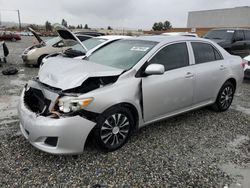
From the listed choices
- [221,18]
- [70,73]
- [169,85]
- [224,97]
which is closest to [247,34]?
[224,97]

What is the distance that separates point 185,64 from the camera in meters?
3.89

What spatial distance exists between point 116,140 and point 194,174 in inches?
42.6

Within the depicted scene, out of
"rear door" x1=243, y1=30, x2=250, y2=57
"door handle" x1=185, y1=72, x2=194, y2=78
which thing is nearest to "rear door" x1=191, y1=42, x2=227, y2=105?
"door handle" x1=185, y1=72, x2=194, y2=78

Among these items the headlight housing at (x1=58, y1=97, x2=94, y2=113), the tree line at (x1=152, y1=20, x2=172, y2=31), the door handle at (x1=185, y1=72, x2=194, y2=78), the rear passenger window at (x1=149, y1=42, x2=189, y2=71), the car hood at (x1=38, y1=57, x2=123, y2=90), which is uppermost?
the tree line at (x1=152, y1=20, x2=172, y2=31)

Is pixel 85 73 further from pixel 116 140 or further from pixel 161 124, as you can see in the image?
pixel 161 124

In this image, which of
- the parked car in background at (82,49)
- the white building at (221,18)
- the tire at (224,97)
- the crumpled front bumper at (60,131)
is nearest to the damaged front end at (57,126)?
the crumpled front bumper at (60,131)

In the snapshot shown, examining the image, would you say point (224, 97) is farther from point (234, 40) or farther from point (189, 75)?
point (234, 40)

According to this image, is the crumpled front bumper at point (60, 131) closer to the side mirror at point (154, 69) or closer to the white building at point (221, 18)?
the side mirror at point (154, 69)

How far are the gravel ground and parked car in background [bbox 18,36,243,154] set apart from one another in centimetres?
26

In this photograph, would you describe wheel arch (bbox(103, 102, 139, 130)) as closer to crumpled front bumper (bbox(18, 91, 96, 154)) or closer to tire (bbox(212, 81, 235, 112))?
crumpled front bumper (bbox(18, 91, 96, 154))

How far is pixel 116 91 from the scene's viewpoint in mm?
2990

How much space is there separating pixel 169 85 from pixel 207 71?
105cm

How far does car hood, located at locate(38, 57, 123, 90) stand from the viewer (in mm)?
2902

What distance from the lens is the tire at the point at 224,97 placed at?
4636mm
